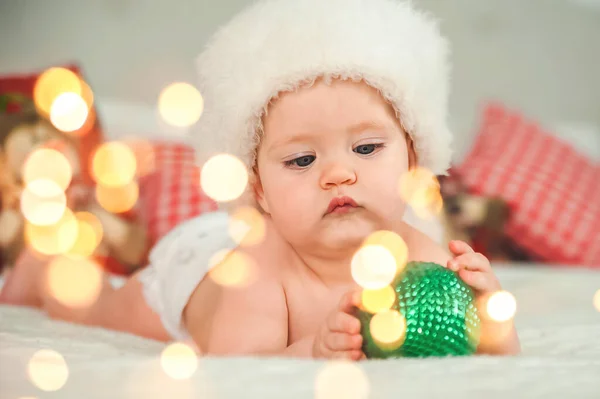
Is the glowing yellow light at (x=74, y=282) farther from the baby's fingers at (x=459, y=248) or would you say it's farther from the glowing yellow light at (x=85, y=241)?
the baby's fingers at (x=459, y=248)

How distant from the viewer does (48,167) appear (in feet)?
5.79

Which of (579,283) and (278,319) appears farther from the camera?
(579,283)

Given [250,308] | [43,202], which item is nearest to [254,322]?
[250,308]

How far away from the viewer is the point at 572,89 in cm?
305

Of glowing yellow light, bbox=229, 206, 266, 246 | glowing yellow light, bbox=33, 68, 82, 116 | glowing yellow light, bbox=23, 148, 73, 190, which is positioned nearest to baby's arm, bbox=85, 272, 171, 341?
glowing yellow light, bbox=229, 206, 266, 246

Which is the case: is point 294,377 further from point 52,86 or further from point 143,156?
point 52,86

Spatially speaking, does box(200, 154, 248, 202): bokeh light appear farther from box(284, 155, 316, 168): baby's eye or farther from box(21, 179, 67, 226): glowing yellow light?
box(21, 179, 67, 226): glowing yellow light

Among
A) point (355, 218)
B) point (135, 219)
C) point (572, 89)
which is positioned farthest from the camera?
point (572, 89)

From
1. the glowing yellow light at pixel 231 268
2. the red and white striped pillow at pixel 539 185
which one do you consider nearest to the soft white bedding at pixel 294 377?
the glowing yellow light at pixel 231 268

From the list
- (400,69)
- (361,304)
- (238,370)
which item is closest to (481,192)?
(400,69)

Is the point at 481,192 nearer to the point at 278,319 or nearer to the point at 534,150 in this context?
the point at 534,150

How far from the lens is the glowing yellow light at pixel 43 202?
1709mm

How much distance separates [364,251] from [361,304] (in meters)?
0.21

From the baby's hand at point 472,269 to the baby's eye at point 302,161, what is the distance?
0.76 feet
